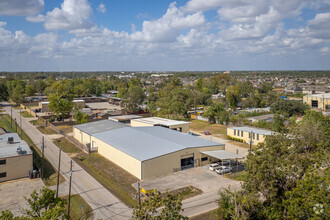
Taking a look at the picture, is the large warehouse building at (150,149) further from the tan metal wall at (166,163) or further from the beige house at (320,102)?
the beige house at (320,102)

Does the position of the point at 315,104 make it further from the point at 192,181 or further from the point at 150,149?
the point at 150,149

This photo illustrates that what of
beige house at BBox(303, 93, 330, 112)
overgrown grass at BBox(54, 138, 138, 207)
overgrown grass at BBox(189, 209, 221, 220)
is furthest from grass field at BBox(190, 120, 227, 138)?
beige house at BBox(303, 93, 330, 112)

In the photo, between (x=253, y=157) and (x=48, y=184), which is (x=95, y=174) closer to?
(x=48, y=184)

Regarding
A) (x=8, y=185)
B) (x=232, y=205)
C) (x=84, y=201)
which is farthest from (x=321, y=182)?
(x=8, y=185)

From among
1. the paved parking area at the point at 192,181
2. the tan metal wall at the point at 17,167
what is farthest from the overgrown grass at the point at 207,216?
the tan metal wall at the point at 17,167

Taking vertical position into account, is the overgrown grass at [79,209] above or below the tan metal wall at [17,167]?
below

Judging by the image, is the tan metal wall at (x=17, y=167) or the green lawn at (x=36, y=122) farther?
the green lawn at (x=36, y=122)
